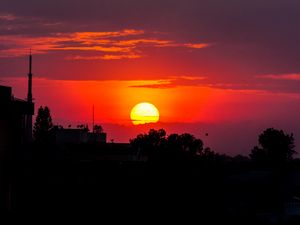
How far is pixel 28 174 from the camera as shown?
3697 centimetres

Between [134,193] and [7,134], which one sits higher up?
[7,134]

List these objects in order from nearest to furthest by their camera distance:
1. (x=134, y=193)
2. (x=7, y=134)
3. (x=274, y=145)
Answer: (x=7, y=134)
(x=134, y=193)
(x=274, y=145)

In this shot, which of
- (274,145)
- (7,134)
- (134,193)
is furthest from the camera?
(274,145)

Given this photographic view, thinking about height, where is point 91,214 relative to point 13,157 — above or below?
below

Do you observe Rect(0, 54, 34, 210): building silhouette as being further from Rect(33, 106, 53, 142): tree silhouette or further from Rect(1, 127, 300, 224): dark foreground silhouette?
Rect(33, 106, 53, 142): tree silhouette

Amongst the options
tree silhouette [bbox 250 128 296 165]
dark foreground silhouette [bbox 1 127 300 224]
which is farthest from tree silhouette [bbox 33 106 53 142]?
dark foreground silhouette [bbox 1 127 300 224]

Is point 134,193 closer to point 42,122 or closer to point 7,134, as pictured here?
point 7,134

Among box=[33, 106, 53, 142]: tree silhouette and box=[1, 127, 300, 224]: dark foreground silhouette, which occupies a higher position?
box=[33, 106, 53, 142]: tree silhouette

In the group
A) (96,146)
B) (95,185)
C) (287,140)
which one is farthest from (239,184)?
(287,140)

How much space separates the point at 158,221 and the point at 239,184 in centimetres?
1040

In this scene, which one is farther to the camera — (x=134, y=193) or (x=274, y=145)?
(x=274, y=145)

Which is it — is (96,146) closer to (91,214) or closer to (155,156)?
(155,156)

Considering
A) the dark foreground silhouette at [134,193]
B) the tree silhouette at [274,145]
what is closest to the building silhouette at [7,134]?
the dark foreground silhouette at [134,193]

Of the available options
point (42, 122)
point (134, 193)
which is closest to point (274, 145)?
point (42, 122)
